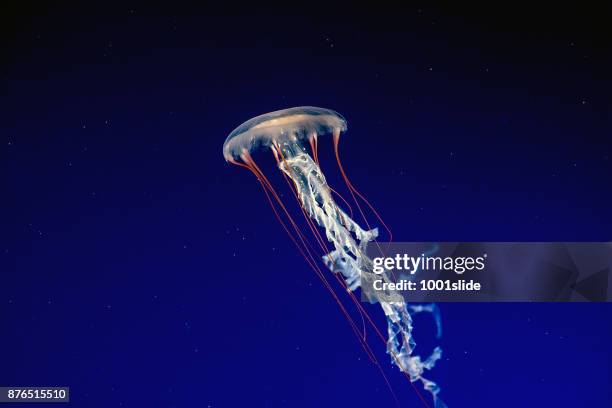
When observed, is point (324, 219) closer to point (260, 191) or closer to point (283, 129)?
point (260, 191)

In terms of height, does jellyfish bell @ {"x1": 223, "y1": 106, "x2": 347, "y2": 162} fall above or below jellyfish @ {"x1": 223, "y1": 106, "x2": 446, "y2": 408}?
above

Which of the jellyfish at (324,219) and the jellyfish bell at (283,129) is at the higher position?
the jellyfish bell at (283,129)

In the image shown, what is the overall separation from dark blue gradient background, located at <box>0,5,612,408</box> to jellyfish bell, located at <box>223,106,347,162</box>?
3.3 inches

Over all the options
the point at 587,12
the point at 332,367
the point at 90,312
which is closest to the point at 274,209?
the point at 332,367

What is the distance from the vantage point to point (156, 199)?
3443mm

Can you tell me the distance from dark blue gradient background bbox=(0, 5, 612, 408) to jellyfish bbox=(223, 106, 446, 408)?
0.06 meters

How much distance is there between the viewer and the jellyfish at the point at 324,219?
332 centimetres

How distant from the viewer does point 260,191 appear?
11.2 feet

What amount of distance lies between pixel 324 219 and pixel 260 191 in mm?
357

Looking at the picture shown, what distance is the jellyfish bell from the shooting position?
10.9 ft

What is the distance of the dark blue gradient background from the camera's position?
3357mm

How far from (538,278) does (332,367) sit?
3.61 feet

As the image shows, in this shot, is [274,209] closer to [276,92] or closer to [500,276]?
[276,92]

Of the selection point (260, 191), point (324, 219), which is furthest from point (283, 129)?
point (324, 219)
